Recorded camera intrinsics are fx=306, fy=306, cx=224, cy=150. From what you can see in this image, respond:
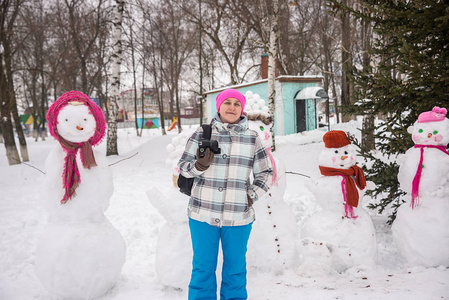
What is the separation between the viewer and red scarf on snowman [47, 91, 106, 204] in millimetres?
2659

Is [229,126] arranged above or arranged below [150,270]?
above

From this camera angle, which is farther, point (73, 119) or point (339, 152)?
point (339, 152)

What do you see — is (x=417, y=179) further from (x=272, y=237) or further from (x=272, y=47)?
(x=272, y=47)

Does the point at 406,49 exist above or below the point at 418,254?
above

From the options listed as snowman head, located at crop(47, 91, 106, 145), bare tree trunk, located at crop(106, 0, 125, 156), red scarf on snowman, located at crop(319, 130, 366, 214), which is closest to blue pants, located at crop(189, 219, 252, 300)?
snowman head, located at crop(47, 91, 106, 145)

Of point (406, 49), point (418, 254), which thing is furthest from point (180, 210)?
point (406, 49)

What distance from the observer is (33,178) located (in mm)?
7887

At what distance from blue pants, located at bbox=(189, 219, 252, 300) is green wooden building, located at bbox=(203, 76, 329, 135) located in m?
12.2

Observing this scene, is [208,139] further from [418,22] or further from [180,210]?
[418,22]

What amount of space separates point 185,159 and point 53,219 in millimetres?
1405

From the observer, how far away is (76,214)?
2.73m

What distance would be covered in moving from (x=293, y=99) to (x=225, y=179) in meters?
13.4

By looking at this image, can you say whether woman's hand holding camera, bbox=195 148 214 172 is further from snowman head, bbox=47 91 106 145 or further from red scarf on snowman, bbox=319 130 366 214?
red scarf on snowman, bbox=319 130 366 214

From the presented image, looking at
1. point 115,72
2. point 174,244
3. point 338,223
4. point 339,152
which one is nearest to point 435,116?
point 339,152
